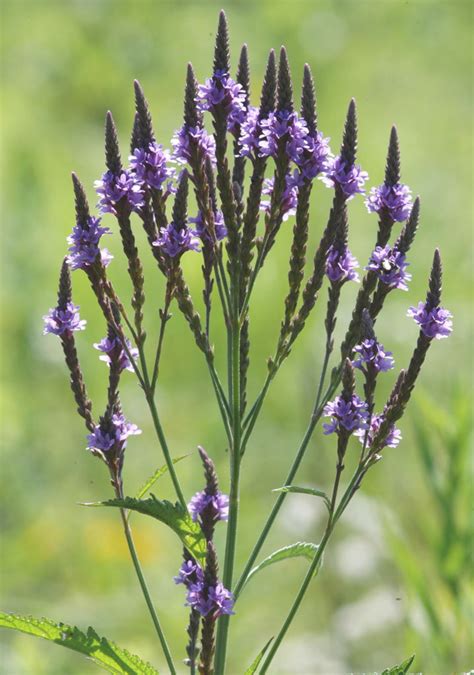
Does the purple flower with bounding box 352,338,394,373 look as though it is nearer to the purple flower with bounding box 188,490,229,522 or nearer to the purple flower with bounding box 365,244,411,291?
the purple flower with bounding box 365,244,411,291

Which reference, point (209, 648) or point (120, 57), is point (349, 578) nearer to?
point (209, 648)

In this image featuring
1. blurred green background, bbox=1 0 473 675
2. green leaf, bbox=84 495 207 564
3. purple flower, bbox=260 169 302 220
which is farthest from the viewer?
blurred green background, bbox=1 0 473 675

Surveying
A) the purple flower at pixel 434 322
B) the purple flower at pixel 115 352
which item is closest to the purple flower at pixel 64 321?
the purple flower at pixel 115 352

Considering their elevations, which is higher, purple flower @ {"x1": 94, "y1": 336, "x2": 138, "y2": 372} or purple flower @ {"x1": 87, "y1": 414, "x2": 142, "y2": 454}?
purple flower @ {"x1": 94, "y1": 336, "x2": 138, "y2": 372}

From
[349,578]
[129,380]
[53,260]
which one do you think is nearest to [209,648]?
[349,578]

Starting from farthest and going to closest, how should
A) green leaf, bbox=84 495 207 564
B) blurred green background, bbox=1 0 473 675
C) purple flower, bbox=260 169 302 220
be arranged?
1. blurred green background, bbox=1 0 473 675
2. purple flower, bbox=260 169 302 220
3. green leaf, bbox=84 495 207 564

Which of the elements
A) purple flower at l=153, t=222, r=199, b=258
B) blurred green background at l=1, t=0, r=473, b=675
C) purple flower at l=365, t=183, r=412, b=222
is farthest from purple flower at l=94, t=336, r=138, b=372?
blurred green background at l=1, t=0, r=473, b=675

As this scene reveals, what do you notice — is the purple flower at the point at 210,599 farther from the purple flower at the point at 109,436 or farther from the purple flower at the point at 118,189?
the purple flower at the point at 118,189
